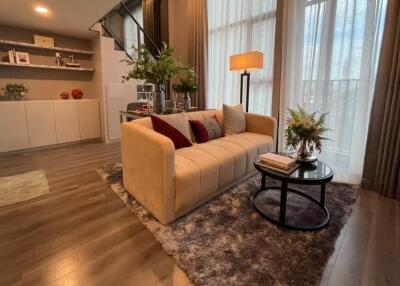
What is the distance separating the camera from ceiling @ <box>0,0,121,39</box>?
2801 mm

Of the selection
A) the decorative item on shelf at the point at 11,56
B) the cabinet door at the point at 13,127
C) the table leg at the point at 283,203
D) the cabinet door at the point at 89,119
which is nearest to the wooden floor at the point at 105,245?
the table leg at the point at 283,203

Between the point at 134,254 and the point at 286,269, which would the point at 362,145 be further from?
the point at 134,254

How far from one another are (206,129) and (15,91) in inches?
134

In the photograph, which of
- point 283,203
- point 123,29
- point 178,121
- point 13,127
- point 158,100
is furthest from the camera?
point 123,29

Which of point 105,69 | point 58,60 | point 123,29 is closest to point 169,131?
point 105,69

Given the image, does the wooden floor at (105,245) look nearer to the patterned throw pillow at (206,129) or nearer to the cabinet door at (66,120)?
the patterned throw pillow at (206,129)

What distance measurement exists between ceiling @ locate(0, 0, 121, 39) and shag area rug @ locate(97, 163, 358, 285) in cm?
254

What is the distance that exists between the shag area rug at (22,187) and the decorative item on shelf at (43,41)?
246 centimetres

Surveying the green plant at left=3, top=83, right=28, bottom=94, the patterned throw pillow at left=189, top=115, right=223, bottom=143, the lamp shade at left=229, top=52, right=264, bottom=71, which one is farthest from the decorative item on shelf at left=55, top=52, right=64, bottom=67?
the lamp shade at left=229, top=52, right=264, bottom=71

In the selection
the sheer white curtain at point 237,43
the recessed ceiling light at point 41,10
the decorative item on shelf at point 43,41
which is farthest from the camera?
the decorative item on shelf at point 43,41

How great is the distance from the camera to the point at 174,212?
1804 millimetres

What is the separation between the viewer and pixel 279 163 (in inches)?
72.6

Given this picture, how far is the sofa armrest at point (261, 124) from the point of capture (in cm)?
298

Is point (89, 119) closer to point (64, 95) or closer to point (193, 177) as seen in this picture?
point (64, 95)
